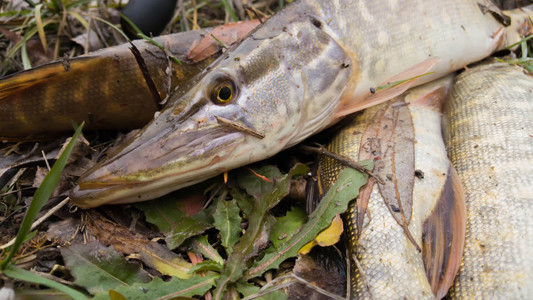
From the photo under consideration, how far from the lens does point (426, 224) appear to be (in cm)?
185

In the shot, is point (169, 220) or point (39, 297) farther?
point (169, 220)

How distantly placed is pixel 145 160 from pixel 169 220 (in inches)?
14.5

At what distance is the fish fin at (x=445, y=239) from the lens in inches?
68.8

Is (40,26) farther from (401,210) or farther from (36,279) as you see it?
(401,210)

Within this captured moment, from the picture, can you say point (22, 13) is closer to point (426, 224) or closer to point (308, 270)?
point (308, 270)

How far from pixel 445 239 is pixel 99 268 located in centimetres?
140

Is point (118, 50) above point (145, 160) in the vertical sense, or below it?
above

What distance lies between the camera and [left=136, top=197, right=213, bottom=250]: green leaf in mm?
1918

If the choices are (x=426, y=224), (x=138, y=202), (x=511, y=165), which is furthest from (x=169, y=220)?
(x=511, y=165)

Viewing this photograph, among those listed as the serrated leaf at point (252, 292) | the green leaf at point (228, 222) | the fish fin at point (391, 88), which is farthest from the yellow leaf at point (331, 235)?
the fish fin at point (391, 88)

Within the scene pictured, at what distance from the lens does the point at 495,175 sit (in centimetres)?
193

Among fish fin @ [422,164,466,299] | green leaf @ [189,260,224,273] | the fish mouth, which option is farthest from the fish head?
fish fin @ [422,164,466,299]

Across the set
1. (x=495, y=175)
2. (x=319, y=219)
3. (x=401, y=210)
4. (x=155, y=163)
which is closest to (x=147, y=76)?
(x=155, y=163)

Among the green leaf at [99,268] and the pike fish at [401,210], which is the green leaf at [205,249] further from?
the pike fish at [401,210]
